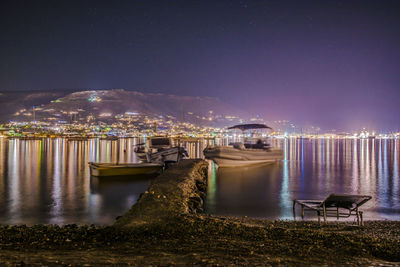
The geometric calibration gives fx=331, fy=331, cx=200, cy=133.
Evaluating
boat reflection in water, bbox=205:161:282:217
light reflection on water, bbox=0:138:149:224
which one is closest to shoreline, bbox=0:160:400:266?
light reflection on water, bbox=0:138:149:224

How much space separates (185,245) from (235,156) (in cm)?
2451

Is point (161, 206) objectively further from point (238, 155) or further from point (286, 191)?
point (238, 155)

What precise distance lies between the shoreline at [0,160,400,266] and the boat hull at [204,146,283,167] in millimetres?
20920

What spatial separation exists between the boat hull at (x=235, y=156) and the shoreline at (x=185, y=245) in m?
20.9

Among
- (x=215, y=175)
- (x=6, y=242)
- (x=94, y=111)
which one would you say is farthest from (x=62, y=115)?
(x=6, y=242)

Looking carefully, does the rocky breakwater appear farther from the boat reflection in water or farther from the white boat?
the white boat

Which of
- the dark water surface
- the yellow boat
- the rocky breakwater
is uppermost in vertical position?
the rocky breakwater

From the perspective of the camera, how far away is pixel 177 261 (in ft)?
15.4

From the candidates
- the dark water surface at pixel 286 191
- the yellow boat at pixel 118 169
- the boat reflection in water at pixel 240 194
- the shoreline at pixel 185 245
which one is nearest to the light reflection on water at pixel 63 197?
the yellow boat at pixel 118 169

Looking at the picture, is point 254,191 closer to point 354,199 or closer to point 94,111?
point 354,199

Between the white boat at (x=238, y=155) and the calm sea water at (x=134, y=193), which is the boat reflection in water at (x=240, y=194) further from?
the white boat at (x=238, y=155)

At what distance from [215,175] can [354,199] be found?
16.5 m

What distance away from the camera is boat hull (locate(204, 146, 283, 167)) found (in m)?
28.9

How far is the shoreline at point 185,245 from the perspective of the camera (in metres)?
4.81
